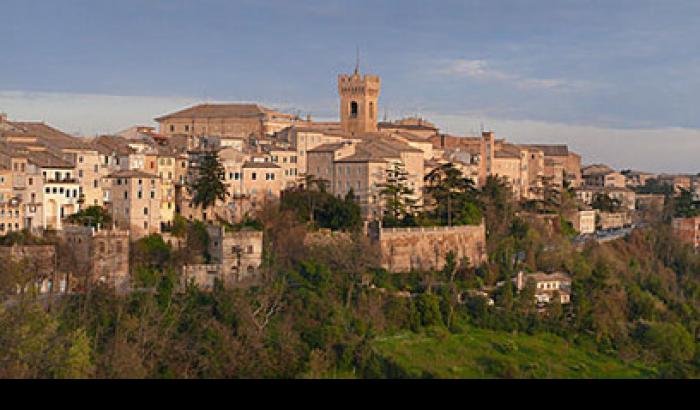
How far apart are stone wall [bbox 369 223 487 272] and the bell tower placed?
1091 centimetres

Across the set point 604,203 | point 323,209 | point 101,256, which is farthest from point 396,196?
point 604,203

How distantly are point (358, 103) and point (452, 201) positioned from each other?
10.5 m

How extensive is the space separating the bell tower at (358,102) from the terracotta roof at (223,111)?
14.4 ft

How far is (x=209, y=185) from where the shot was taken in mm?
23781

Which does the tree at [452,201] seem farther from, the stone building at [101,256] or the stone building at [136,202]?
the stone building at [101,256]

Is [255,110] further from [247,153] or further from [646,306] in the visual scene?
[646,306]

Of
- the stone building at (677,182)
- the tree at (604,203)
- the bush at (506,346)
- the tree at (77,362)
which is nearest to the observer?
the tree at (77,362)

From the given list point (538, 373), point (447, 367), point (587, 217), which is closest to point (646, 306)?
point (538, 373)

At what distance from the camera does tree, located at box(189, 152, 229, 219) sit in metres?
23.8

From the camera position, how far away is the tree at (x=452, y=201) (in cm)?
2909

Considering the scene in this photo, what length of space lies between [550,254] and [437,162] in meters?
6.01

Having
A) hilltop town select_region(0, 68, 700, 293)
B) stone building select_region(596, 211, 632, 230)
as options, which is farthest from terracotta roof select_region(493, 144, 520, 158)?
stone building select_region(596, 211, 632, 230)

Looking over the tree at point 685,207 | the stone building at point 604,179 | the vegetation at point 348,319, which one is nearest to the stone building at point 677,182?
the stone building at point 604,179

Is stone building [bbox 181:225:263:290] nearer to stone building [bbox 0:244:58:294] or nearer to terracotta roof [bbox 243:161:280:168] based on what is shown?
stone building [bbox 0:244:58:294]
